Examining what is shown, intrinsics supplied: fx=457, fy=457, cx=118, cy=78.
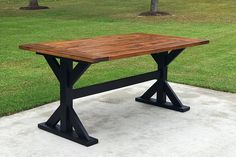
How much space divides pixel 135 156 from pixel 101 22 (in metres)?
13.1

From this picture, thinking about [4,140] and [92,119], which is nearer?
[4,140]

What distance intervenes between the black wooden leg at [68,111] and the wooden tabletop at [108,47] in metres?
0.16

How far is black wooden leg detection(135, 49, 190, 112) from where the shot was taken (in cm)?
575

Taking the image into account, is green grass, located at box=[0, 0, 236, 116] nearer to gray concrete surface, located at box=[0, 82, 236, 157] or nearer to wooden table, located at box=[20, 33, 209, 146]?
gray concrete surface, located at box=[0, 82, 236, 157]

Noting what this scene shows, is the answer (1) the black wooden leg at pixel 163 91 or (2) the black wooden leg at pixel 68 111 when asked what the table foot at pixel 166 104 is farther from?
(2) the black wooden leg at pixel 68 111

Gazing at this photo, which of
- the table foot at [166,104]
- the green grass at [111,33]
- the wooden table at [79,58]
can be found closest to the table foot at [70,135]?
the wooden table at [79,58]

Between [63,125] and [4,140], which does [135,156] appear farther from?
[4,140]

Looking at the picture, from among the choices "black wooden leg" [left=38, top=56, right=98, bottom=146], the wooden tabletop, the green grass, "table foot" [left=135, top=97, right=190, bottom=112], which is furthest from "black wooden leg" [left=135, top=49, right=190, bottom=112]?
"black wooden leg" [left=38, top=56, right=98, bottom=146]

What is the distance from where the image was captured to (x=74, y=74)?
4559mm

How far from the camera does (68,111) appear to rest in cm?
475

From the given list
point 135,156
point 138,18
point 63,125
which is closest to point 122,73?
point 63,125

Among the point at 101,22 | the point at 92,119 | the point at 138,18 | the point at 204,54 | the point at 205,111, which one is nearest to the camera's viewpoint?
the point at 92,119

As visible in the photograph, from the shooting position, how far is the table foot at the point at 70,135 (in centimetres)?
448

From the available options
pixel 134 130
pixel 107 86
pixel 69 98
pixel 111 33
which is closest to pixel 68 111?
pixel 69 98
